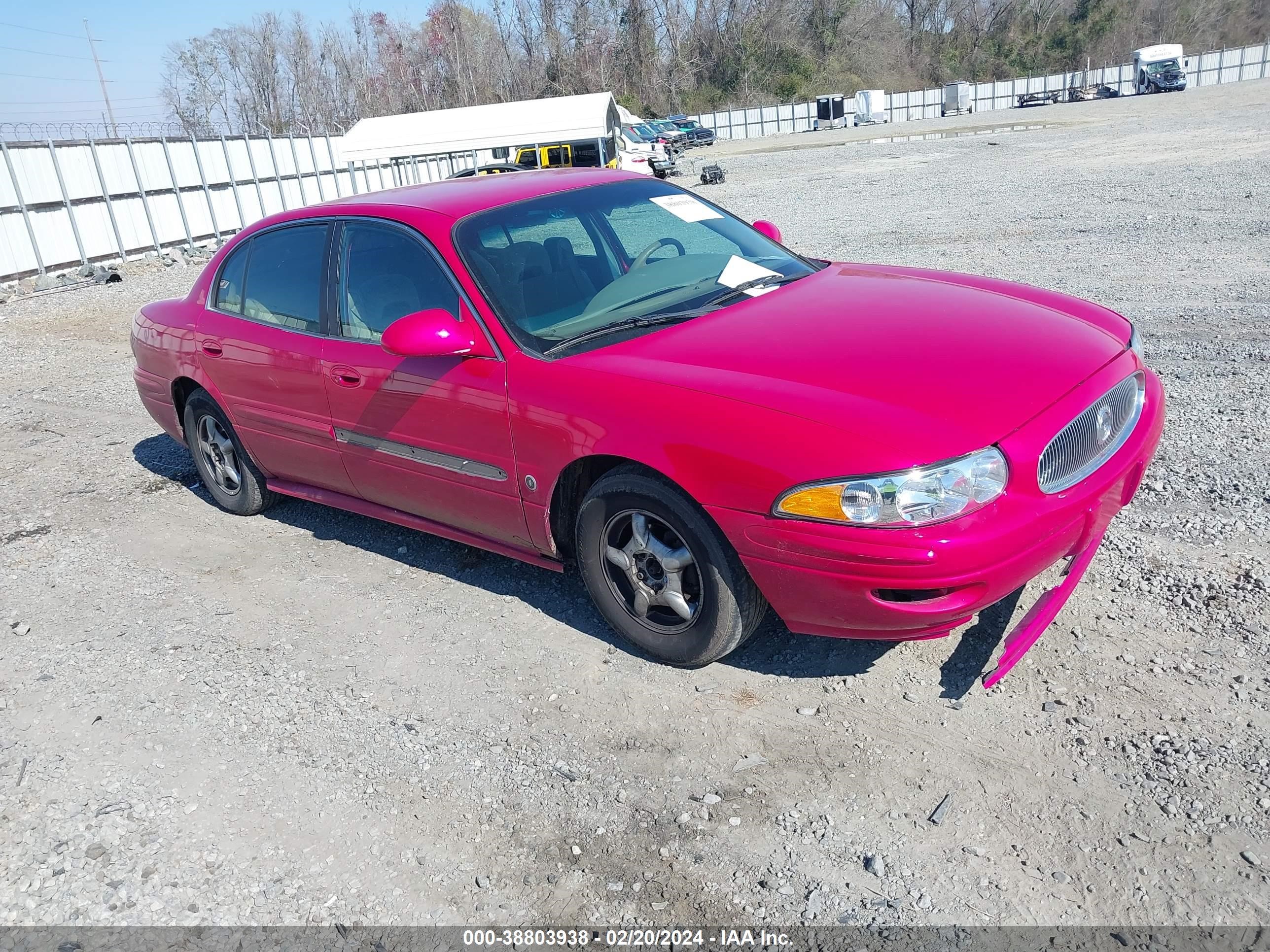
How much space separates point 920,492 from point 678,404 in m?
0.83

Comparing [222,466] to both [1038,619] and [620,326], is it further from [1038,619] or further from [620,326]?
[1038,619]

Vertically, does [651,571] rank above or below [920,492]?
below

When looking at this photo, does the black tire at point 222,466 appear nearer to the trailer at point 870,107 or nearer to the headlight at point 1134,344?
the headlight at point 1134,344

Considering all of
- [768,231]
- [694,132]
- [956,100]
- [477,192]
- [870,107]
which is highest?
[477,192]

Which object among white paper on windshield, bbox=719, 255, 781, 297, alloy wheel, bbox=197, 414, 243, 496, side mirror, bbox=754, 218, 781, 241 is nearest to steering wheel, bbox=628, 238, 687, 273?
white paper on windshield, bbox=719, 255, 781, 297

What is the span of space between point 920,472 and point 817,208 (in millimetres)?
15505

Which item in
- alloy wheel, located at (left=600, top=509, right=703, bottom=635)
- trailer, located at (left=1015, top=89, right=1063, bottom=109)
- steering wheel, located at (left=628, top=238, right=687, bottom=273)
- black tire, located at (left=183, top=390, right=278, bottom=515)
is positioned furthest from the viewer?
trailer, located at (left=1015, top=89, right=1063, bottom=109)

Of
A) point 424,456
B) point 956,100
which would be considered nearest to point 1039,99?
point 956,100

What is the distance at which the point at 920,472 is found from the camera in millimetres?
2793

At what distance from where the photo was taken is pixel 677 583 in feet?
11.1

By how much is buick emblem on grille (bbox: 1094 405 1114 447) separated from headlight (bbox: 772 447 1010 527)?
1.89 ft

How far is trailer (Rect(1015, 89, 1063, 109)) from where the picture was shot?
6222 centimetres

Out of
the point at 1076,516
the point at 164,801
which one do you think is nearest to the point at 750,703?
the point at 1076,516

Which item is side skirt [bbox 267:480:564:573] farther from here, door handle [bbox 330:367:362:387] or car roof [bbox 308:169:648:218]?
car roof [bbox 308:169:648:218]
